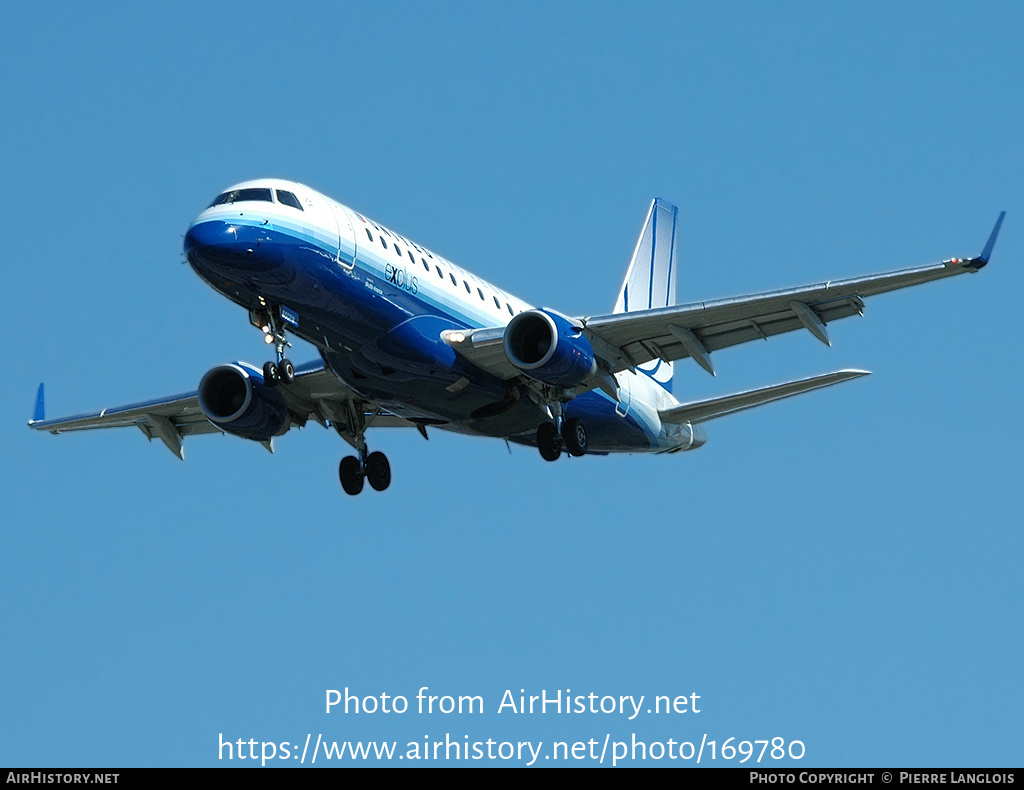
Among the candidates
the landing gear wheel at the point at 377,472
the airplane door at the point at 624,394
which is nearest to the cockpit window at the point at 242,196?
the landing gear wheel at the point at 377,472

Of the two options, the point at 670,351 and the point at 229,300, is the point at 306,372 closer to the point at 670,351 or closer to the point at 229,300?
the point at 229,300

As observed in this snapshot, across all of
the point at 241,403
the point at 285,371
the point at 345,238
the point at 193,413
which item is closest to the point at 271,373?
the point at 285,371

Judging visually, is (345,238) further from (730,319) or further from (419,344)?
(730,319)

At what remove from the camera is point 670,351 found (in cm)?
3712

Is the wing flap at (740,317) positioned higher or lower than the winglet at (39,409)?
lower

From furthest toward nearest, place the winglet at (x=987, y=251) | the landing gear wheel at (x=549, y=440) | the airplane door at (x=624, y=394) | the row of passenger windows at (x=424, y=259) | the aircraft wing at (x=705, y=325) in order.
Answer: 1. the airplane door at (x=624, y=394)
2. the landing gear wheel at (x=549, y=440)
3. the row of passenger windows at (x=424, y=259)
4. the aircraft wing at (x=705, y=325)
5. the winglet at (x=987, y=251)

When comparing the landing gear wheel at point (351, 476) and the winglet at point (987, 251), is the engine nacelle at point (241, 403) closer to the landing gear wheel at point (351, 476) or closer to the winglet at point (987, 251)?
the landing gear wheel at point (351, 476)

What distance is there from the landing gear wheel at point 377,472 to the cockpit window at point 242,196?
888cm

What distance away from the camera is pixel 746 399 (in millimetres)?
39656

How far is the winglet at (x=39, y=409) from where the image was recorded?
4288 centimetres

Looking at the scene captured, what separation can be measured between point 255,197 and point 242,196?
0.84 feet

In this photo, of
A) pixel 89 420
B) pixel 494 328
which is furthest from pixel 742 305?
pixel 89 420

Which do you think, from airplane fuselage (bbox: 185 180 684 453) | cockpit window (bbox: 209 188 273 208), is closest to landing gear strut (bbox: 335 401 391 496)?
airplane fuselage (bbox: 185 180 684 453)

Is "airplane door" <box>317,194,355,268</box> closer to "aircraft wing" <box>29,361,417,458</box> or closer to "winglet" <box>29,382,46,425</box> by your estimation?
"aircraft wing" <box>29,361,417,458</box>
